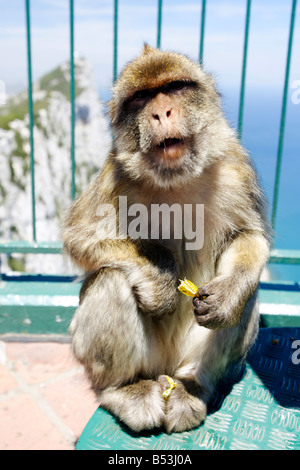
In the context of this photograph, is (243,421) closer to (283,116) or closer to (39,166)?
(283,116)

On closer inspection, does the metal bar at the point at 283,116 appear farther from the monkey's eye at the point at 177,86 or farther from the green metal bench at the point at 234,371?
the monkey's eye at the point at 177,86

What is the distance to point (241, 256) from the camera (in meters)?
1.89

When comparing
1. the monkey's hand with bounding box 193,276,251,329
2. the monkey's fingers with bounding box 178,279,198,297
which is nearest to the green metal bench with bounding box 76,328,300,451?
the monkey's hand with bounding box 193,276,251,329

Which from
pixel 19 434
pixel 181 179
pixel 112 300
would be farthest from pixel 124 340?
pixel 19 434

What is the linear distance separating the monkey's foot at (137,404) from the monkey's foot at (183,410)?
29mm

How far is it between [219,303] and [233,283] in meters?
0.12

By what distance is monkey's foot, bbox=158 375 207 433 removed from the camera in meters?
1.72

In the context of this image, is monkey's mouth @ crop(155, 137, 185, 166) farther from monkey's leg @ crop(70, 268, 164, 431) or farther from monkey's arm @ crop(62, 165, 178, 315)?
monkey's leg @ crop(70, 268, 164, 431)
